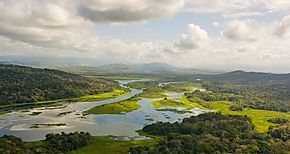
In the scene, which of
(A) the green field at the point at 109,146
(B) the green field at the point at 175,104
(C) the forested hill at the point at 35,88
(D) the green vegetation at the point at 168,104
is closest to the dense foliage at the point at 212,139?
(A) the green field at the point at 109,146

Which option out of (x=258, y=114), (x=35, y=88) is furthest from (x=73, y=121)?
(x=258, y=114)

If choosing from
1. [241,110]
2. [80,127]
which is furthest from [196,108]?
[80,127]

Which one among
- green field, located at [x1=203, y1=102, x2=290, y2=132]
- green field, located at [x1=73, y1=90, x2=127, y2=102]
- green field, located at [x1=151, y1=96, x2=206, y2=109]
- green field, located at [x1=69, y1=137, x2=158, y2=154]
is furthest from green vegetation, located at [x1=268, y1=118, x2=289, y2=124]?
green field, located at [x1=73, y1=90, x2=127, y2=102]

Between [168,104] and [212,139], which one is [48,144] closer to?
[212,139]

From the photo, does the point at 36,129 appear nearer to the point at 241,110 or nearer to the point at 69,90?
the point at 69,90

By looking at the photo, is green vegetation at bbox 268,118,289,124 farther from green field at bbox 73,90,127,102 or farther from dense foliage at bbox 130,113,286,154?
green field at bbox 73,90,127,102

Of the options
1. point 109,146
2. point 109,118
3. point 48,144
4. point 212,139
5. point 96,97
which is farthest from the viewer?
point 96,97
